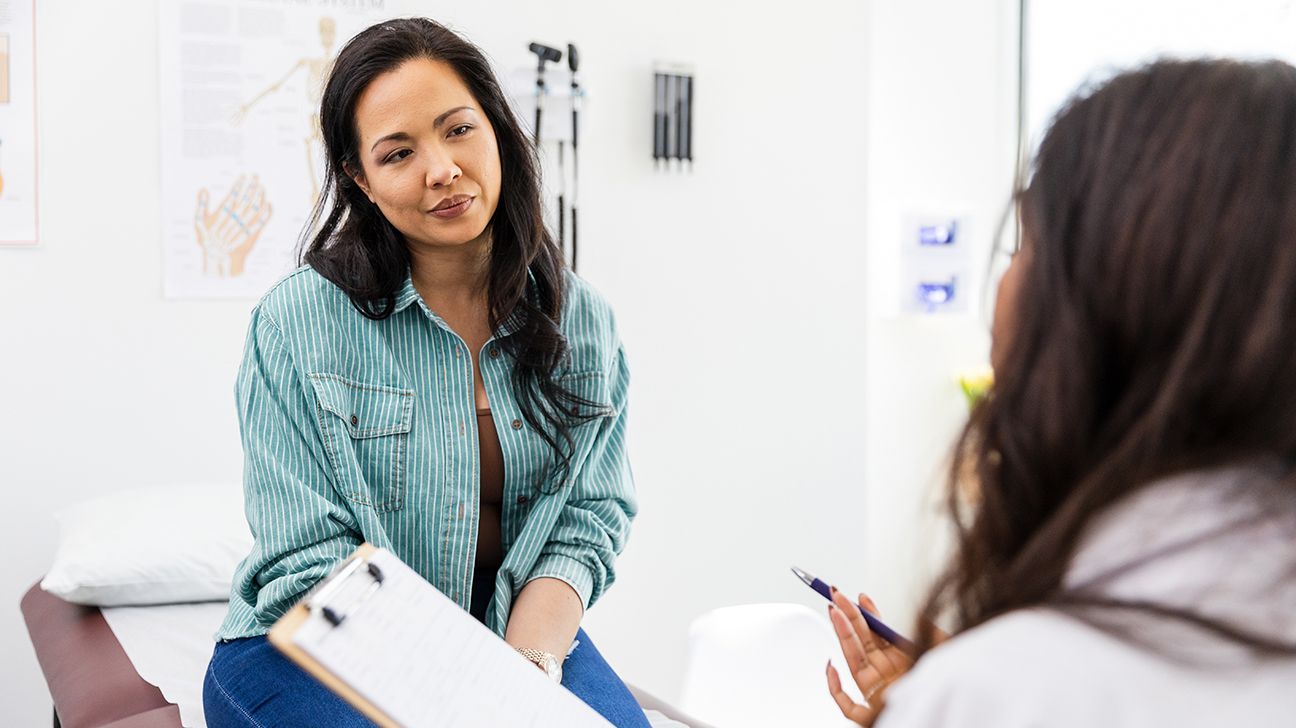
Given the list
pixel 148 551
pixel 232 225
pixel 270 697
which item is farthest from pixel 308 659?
pixel 232 225

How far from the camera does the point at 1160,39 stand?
340cm

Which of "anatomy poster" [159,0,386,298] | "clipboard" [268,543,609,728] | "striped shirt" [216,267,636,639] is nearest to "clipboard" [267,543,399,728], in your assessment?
"clipboard" [268,543,609,728]

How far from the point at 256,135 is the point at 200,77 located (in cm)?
17

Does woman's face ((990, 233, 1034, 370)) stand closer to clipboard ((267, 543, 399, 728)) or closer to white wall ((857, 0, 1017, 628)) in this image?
clipboard ((267, 543, 399, 728))

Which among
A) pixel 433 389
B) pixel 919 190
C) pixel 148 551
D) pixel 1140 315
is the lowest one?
pixel 148 551

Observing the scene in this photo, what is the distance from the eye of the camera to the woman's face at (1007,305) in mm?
722

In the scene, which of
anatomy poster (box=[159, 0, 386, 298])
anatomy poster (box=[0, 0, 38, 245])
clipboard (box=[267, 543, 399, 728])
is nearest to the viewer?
clipboard (box=[267, 543, 399, 728])

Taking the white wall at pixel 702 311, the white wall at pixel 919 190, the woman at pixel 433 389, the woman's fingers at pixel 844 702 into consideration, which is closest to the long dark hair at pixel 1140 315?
the woman's fingers at pixel 844 702

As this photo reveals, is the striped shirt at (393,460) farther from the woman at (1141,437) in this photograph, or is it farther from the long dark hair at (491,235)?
the woman at (1141,437)

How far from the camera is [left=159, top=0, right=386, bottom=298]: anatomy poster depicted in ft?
8.38

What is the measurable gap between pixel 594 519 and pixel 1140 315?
115cm

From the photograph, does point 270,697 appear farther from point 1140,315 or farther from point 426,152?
point 1140,315

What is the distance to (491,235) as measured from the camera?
1743 mm

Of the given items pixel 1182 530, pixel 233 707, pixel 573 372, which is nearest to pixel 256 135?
pixel 573 372
